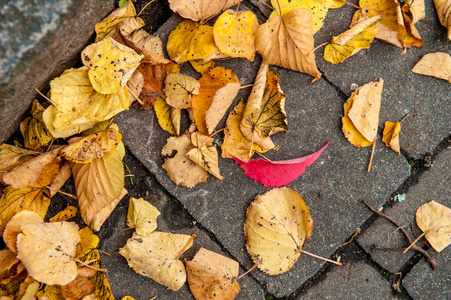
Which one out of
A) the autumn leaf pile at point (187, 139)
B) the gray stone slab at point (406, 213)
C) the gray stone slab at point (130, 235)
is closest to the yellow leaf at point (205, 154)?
the autumn leaf pile at point (187, 139)

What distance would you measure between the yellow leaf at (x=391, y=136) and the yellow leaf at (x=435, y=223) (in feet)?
1.16

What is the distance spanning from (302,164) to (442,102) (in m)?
0.90

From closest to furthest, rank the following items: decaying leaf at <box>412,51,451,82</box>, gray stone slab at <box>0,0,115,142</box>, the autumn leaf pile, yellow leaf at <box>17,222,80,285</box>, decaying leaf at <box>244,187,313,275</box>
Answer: gray stone slab at <box>0,0,115,142</box>, yellow leaf at <box>17,222,80,285</box>, the autumn leaf pile, decaying leaf at <box>244,187,313,275</box>, decaying leaf at <box>412,51,451,82</box>

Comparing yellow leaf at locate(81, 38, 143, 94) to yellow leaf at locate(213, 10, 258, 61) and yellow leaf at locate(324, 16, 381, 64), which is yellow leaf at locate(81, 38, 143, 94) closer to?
yellow leaf at locate(213, 10, 258, 61)

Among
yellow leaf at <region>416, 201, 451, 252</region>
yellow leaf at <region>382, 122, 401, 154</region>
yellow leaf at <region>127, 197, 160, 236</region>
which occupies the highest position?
yellow leaf at <region>127, 197, 160, 236</region>

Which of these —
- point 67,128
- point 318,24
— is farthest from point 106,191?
point 318,24

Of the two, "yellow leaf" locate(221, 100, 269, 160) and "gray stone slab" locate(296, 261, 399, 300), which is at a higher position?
"yellow leaf" locate(221, 100, 269, 160)

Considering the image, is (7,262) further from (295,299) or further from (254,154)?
(295,299)

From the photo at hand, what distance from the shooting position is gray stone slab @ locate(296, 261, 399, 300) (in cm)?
185

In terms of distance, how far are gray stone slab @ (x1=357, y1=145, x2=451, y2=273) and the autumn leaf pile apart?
0.08 metres

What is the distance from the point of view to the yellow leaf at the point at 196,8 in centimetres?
173

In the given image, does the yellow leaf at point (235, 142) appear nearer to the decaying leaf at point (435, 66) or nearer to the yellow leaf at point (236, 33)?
the yellow leaf at point (236, 33)

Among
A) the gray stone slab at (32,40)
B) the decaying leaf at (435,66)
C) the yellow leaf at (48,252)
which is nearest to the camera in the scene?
the gray stone slab at (32,40)

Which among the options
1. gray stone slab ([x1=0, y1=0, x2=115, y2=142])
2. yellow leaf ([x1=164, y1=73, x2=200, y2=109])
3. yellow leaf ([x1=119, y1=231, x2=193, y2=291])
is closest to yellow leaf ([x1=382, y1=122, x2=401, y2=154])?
yellow leaf ([x1=164, y1=73, x2=200, y2=109])
